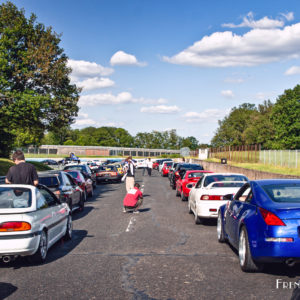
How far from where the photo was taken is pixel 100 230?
11078 mm

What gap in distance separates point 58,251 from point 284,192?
436 centimetres

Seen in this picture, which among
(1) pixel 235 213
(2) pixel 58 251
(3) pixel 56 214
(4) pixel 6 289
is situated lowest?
(2) pixel 58 251

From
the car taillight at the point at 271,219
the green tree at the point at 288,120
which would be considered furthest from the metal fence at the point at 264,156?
the car taillight at the point at 271,219

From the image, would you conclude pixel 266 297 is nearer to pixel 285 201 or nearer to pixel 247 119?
pixel 285 201

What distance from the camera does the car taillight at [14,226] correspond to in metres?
6.79

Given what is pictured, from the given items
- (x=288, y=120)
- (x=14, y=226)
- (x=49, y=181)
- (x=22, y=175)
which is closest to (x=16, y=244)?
(x=14, y=226)

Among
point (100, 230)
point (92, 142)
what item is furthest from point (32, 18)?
point (92, 142)

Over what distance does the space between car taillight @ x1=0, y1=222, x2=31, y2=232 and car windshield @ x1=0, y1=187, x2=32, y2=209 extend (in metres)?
0.54

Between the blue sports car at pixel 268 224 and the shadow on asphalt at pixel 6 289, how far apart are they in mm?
3296

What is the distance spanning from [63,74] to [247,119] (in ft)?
300

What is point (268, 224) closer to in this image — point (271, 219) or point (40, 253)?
point (271, 219)

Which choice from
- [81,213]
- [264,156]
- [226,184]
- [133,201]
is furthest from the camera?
[264,156]

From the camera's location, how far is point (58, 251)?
8.53 m

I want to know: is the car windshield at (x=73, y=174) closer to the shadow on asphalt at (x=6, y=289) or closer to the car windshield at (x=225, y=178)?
the car windshield at (x=225, y=178)
